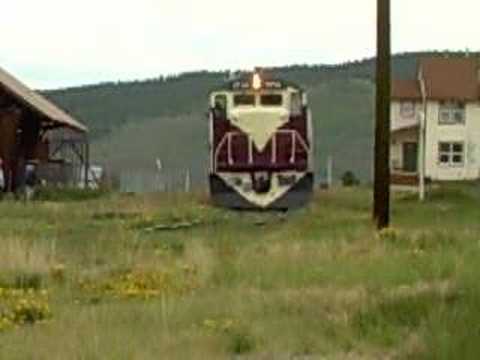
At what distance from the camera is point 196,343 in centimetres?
1226

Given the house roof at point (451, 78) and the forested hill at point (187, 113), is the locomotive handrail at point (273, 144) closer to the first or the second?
the house roof at point (451, 78)

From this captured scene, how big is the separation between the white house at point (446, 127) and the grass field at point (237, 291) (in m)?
50.7

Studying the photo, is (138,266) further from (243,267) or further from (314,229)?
(314,229)

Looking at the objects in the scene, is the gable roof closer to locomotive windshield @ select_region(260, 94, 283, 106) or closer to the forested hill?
the forested hill

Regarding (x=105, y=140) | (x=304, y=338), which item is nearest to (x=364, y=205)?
(x=304, y=338)

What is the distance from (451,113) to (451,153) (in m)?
2.49

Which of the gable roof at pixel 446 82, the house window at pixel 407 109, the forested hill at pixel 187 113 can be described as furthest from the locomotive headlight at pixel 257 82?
the forested hill at pixel 187 113

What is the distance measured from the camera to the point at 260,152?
113ft

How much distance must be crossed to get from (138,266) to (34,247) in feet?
10.5

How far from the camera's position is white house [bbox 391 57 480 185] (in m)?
82.9

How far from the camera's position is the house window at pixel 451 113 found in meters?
83.8

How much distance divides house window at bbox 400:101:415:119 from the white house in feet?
1.64

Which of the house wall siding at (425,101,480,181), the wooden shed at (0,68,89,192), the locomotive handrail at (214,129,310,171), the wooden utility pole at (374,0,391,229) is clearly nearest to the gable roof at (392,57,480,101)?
the house wall siding at (425,101,480,181)

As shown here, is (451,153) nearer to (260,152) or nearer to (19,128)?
(19,128)
